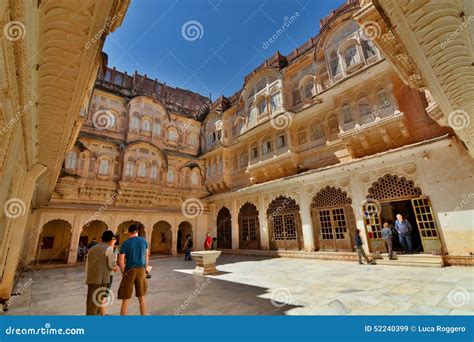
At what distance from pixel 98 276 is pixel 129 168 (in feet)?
42.4

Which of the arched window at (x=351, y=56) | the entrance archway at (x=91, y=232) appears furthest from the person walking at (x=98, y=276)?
the entrance archway at (x=91, y=232)

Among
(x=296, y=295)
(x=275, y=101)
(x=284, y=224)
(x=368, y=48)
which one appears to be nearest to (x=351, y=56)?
(x=368, y=48)

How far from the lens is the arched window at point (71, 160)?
13.2 meters

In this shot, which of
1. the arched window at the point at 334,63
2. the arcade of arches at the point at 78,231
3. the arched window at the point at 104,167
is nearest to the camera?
the arched window at the point at 334,63

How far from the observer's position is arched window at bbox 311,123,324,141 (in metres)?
12.3

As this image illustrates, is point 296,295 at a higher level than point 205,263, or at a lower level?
lower

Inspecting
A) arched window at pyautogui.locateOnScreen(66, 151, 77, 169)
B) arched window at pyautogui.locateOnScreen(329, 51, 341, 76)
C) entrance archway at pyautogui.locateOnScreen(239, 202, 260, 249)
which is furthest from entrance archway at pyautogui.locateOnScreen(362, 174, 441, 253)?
arched window at pyautogui.locateOnScreen(66, 151, 77, 169)

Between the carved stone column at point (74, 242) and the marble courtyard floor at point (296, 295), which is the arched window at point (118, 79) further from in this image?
the marble courtyard floor at point (296, 295)

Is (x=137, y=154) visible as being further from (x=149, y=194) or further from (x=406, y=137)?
(x=406, y=137)

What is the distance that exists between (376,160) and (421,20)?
7.34 m

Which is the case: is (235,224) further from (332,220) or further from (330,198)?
(330,198)

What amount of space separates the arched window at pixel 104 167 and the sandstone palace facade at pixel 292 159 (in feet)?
0.28

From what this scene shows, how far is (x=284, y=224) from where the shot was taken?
522 inches

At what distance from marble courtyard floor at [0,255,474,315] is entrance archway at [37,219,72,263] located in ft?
35.2
